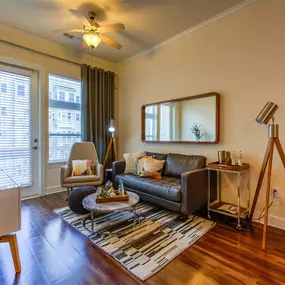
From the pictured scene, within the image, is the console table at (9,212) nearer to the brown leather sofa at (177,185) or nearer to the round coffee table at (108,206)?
the round coffee table at (108,206)

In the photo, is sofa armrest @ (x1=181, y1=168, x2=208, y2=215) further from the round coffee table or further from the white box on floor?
the white box on floor

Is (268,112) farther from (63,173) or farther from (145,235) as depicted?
(63,173)

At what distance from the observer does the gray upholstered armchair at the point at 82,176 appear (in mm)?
3186

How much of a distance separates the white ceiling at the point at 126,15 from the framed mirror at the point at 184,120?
3.89ft

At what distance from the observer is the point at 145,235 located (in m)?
2.20

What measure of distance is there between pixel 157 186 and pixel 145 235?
755 mm

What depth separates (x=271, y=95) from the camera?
247 cm

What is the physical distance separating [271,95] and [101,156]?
340 cm

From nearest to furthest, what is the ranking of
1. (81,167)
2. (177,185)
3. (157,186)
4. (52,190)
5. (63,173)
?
(177,185) → (157,186) → (63,173) → (81,167) → (52,190)

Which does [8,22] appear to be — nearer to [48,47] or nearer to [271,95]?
[48,47]

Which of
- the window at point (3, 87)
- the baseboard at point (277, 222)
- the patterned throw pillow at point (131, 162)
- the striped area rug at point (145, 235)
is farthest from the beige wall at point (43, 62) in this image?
the baseboard at point (277, 222)

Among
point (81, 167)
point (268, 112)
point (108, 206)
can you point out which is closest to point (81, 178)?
point (81, 167)

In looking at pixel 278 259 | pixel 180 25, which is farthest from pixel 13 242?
pixel 180 25

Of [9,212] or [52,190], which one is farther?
[52,190]
